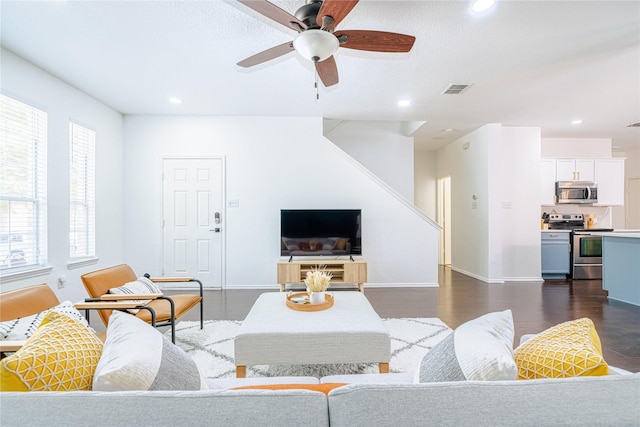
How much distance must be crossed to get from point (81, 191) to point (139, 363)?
4.02 meters

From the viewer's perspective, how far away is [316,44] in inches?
78.2

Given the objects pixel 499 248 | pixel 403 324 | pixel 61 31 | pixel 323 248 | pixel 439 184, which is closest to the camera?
pixel 61 31

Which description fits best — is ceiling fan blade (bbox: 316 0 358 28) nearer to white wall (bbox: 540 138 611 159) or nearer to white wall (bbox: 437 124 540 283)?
white wall (bbox: 437 124 540 283)

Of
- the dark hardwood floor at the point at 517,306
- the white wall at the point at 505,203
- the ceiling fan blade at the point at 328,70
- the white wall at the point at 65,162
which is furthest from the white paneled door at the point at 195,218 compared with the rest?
the white wall at the point at 505,203

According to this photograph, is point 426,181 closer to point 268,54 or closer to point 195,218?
point 195,218

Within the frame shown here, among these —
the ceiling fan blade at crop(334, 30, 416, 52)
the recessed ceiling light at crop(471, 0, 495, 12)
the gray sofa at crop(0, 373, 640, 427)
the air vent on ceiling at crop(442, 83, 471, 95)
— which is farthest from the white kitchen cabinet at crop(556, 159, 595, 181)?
the gray sofa at crop(0, 373, 640, 427)

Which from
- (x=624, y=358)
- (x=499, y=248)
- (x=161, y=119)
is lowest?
(x=624, y=358)

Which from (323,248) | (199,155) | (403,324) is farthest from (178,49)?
(403,324)

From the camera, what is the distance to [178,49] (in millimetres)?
2762

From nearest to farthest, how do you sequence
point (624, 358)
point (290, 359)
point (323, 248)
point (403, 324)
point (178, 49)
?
point (290, 359), point (624, 358), point (178, 49), point (403, 324), point (323, 248)

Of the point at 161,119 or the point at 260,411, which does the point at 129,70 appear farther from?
the point at 260,411

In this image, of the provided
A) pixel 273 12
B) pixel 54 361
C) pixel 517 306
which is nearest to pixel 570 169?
pixel 517 306

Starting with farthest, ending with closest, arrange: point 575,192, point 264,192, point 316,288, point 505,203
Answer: point 575,192
point 505,203
point 264,192
point 316,288

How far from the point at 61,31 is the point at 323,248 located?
3.69 metres
